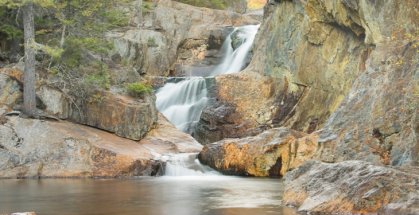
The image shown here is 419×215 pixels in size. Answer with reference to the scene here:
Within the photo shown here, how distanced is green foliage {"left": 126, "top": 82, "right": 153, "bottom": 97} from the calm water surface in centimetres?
677

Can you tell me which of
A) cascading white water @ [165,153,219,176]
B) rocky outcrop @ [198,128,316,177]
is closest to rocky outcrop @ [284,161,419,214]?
rocky outcrop @ [198,128,316,177]

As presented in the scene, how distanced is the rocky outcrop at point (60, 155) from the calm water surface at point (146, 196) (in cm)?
133

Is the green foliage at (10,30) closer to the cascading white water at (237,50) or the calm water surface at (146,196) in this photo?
the calm water surface at (146,196)

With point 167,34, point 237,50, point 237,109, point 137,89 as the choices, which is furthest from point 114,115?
point 167,34

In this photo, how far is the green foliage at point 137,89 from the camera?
1019 inches

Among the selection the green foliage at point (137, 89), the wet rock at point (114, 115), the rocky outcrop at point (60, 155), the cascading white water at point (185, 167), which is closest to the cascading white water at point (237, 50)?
the green foliage at point (137, 89)

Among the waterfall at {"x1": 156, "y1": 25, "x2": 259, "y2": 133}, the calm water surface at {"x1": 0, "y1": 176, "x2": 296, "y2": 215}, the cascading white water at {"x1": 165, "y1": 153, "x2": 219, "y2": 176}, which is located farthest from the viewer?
the waterfall at {"x1": 156, "y1": 25, "x2": 259, "y2": 133}

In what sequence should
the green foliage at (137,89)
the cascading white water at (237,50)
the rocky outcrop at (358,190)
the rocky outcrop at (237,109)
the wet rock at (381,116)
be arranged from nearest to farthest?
1. the rocky outcrop at (358,190)
2. the wet rock at (381,116)
3. the green foliage at (137,89)
4. the rocky outcrop at (237,109)
5. the cascading white water at (237,50)

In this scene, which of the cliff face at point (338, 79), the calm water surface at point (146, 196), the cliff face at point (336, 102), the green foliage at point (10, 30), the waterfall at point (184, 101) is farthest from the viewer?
the waterfall at point (184, 101)

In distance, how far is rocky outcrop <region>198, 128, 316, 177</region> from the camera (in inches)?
818

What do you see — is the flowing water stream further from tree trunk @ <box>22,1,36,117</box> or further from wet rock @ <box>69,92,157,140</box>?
tree trunk @ <box>22,1,36,117</box>

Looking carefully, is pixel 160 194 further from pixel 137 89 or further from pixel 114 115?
pixel 137 89

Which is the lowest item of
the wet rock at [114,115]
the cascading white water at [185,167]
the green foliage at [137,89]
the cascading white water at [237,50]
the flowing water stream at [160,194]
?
the cascading white water at [185,167]

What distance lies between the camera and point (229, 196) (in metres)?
14.7
